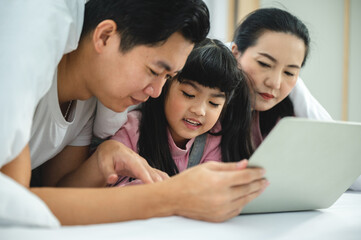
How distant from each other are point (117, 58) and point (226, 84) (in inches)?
20.9

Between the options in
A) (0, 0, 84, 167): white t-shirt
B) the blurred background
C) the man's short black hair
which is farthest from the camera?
the blurred background

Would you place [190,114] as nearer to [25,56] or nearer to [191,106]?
[191,106]

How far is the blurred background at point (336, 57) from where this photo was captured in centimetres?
280

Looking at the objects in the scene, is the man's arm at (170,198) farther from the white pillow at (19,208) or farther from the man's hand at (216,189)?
the white pillow at (19,208)

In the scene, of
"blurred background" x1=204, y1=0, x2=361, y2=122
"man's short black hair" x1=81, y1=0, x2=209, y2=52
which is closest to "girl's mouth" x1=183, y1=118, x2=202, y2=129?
"man's short black hair" x1=81, y1=0, x2=209, y2=52

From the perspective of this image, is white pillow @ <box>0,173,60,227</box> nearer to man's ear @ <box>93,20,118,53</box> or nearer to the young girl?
man's ear @ <box>93,20,118,53</box>

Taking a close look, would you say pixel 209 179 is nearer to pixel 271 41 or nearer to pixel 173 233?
pixel 173 233

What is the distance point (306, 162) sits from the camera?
0.77 metres

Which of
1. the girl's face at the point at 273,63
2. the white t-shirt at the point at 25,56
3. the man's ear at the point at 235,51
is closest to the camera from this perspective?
the white t-shirt at the point at 25,56

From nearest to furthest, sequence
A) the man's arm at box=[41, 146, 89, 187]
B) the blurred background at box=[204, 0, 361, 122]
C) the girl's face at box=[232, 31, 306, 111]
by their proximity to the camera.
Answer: the man's arm at box=[41, 146, 89, 187] < the girl's face at box=[232, 31, 306, 111] < the blurred background at box=[204, 0, 361, 122]

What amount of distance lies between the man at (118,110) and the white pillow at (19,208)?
0.10 m

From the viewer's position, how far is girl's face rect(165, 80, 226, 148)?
1.32 m

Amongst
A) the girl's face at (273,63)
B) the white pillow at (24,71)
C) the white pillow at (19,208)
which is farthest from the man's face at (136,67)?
the girl's face at (273,63)

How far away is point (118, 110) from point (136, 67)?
17 cm
